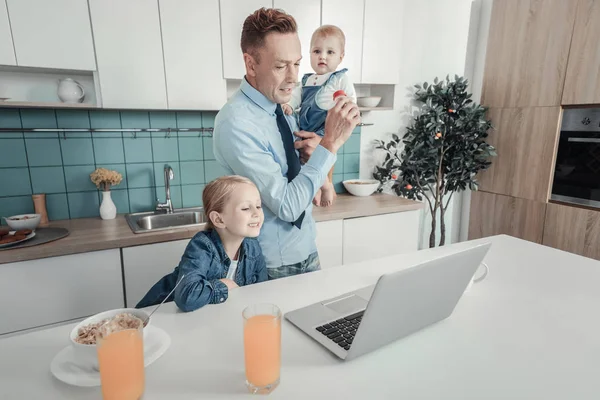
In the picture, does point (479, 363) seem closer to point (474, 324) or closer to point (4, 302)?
point (474, 324)

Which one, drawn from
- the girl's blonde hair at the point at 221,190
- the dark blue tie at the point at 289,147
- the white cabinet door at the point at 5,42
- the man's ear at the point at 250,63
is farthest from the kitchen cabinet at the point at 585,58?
the white cabinet door at the point at 5,42

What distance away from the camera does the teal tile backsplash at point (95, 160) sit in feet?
6.70

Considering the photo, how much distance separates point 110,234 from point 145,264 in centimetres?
23

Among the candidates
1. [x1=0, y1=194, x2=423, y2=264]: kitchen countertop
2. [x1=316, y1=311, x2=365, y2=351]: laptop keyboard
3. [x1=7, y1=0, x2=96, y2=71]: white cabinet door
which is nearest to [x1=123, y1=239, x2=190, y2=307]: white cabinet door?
[x1=0, y1=194, x2=423, y2=264]: kitchen countertop

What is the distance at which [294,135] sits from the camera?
4.66ft

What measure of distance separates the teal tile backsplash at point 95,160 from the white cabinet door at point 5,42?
38 cm

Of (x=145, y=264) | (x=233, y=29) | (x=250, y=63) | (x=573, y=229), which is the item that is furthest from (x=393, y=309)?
(x=573, y=229)

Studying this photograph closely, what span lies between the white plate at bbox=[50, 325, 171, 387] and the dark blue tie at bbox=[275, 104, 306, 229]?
61 centimetres

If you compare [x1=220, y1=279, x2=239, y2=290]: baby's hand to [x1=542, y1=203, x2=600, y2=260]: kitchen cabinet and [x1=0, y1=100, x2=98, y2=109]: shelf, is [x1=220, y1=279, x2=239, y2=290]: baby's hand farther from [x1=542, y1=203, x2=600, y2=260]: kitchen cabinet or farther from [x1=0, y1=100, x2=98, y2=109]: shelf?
[x1=542, y1=203, x2=600, y2=260]: kitchen cabinet

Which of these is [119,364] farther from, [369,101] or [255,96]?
[369,101]

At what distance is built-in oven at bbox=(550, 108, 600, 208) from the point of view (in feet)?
→ 8.27

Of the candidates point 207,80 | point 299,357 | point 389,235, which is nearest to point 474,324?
point 299,357

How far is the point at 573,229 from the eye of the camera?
263 centimetres

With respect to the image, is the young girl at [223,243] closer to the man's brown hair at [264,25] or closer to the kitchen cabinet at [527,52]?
the man's brown hair at [264,25]
